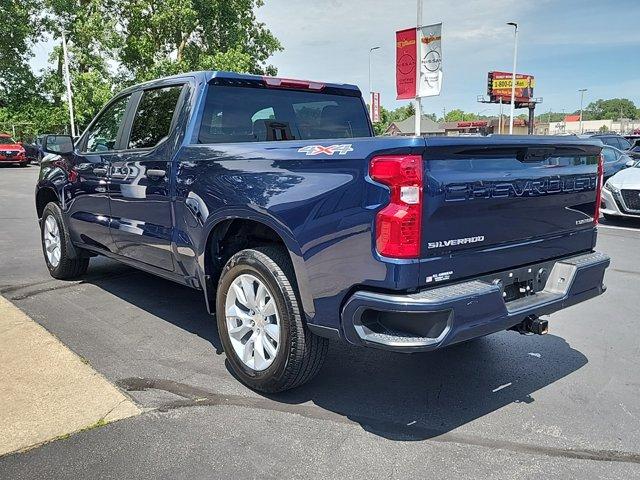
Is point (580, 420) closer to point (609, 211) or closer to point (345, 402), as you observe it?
point (345, 402)

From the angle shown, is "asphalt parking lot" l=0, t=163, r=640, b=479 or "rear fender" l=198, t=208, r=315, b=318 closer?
"asphalt parking lot" l=0, t=163, r=640, b=479

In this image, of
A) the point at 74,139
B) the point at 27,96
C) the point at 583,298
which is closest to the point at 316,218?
the point at 583,298

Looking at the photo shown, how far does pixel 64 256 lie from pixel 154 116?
228 cm

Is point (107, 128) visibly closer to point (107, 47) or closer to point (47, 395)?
point (47, 395)

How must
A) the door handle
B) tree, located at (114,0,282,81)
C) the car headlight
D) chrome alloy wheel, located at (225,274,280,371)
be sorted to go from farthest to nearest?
1. tree, located at (114,0,282,81)
2. the car headlight
3. the door handle
4. chrome alloy wheel, located at (225,274,280,371)

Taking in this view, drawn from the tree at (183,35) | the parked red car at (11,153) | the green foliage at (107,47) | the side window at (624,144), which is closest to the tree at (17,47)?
the green foliage at (107,47)

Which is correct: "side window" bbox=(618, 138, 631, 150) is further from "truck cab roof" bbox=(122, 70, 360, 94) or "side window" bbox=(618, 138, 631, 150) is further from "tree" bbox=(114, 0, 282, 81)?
"tree" bbox=(114, 0, 282, 81)

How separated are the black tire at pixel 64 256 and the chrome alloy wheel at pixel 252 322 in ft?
9.70

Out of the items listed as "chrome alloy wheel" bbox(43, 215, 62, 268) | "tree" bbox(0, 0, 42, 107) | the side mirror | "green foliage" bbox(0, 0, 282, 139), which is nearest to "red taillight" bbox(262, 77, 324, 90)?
the side mirror

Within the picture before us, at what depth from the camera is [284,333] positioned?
10.4ft

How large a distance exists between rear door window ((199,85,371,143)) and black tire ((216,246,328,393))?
1124mm

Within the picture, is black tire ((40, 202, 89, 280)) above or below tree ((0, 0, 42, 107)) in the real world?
below

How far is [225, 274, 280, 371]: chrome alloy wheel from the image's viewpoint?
10.9 feet

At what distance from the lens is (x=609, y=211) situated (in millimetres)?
10383
